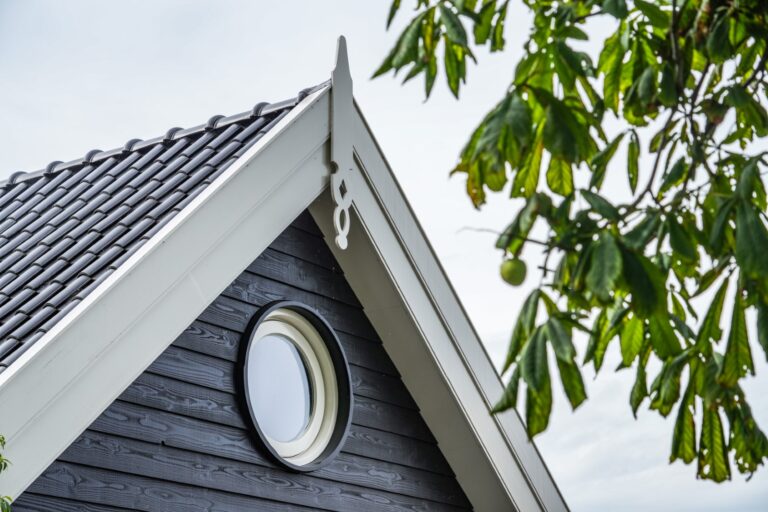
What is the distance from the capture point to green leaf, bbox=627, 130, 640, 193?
255 cm

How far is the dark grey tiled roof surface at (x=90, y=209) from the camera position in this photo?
4.36 m

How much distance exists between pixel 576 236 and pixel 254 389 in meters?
3.61

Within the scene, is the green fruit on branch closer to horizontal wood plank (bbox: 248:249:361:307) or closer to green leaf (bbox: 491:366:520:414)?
green leaf (bbox: 491:366:520:414)

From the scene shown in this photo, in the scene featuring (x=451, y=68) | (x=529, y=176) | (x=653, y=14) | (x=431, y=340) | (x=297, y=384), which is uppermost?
(x=431, y=340)

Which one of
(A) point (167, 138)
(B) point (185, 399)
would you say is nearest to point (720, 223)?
(B) point (185, 399)

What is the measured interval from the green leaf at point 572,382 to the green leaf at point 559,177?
0.71 metres

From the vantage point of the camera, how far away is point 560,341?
1.96m

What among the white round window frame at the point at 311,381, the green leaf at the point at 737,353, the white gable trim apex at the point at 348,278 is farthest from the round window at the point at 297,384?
the green leaf at the point at 737,353

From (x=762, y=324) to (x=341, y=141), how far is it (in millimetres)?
3843

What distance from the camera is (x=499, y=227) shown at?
234 cm

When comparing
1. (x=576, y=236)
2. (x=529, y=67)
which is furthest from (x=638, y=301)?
(x=529, y=67)

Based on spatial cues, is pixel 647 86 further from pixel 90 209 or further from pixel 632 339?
pixel 90 209

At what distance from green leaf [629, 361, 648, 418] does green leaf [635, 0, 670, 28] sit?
2.48ft

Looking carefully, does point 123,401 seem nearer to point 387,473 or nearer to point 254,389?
point 254,389
